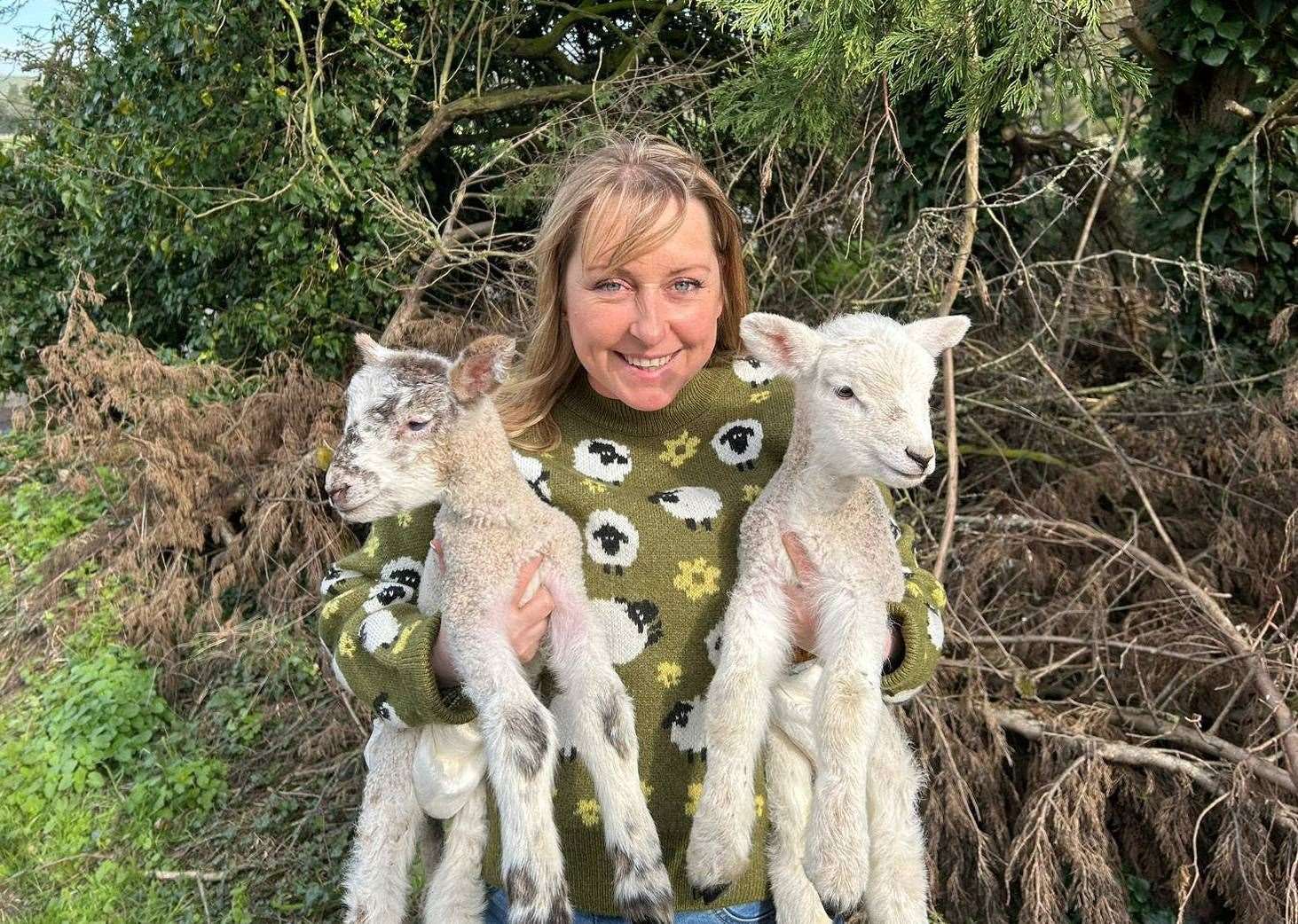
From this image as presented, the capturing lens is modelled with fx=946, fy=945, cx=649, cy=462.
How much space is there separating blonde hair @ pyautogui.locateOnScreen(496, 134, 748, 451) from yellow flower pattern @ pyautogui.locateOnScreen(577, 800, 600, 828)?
2.91ft

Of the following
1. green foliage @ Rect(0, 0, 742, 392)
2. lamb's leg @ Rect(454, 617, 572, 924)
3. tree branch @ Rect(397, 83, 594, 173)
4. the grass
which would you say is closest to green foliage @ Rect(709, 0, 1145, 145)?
lamb's leg @ Rect(454, 617, 572, 924)

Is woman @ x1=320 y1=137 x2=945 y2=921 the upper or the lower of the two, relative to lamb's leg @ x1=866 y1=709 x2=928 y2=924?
upper

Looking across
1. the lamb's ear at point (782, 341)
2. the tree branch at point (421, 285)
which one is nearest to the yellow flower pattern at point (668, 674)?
the lamb's ear at point (782, 341)

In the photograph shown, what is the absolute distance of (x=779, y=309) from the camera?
546 centimetres

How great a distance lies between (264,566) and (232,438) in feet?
2.88

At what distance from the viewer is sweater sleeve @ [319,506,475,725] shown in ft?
7.02

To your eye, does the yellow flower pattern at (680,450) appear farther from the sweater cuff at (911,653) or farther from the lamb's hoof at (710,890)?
the lamb's hoof at (710,890)

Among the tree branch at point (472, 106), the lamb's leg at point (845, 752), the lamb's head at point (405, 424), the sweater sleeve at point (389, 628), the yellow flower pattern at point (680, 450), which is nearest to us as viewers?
the lamb's leg at point (845, 752)

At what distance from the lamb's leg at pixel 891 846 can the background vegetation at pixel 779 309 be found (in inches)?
68.1

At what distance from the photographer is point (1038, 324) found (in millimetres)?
5168

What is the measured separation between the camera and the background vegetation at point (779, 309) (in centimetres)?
379

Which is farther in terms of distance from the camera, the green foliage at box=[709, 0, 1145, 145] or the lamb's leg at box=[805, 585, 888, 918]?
the green foliage at box=[709, 0, 1145, 145]

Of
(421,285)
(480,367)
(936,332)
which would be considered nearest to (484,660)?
(480,367)

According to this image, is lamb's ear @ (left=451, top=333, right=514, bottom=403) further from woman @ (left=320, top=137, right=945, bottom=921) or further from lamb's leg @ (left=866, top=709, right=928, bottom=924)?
lamb's leg @ (left=866, top=709, right=928, bottom=924)
